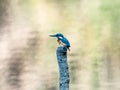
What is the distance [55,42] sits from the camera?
2.87 metres

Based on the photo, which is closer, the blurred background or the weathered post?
the weathered post

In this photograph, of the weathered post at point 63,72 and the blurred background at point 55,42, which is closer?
the weathered post at point 63,72

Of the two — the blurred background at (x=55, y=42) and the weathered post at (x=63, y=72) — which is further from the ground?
the blurred background at (x=55, y=42)

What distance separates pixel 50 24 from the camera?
9.37 feet

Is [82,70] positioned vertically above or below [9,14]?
below

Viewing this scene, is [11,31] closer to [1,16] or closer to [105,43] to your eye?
[1,16]

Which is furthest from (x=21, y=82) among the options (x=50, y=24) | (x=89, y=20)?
(x=89, y=20)

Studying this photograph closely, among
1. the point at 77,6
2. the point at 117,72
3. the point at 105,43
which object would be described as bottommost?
the point at 117,72

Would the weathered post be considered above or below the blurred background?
below

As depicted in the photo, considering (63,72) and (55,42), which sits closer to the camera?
(63,72)

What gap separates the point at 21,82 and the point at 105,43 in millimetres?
667

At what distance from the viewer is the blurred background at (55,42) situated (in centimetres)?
278

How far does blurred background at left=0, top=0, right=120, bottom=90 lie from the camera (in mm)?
2783

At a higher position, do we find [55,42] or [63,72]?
[55,42]
